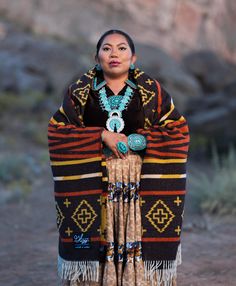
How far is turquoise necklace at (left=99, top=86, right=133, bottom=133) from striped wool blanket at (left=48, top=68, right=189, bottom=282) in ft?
0.29

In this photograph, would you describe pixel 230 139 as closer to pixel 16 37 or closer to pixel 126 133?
pixel 126 133

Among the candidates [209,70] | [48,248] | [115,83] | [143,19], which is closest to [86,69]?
[209,70]

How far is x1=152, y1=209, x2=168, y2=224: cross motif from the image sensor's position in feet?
12.3

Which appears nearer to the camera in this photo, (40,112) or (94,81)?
(94,81)

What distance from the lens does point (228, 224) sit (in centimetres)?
761

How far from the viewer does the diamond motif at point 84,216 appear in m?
3.72

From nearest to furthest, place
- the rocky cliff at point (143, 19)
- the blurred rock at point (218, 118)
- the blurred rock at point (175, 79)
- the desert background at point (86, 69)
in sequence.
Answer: the desert background at point (86, 69) → the blurred rock at point (218, 118) → the blurred rock at point (175, 79) → the rocky cliff at point (143, 19)

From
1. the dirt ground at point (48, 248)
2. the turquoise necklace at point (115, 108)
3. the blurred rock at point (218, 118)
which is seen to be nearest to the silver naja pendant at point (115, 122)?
the turquoise necklace at point (115, 108)

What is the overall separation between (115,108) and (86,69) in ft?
56.5

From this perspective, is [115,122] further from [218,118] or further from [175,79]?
[175,79]

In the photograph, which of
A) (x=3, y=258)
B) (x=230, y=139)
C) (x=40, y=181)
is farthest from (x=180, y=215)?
(x=230, y=139)

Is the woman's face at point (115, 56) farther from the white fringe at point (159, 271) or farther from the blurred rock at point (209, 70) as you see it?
the blurred rock at point (209, 70)

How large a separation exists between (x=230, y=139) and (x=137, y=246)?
362 inches

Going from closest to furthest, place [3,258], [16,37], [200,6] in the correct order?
[3,258] → [16,37] → [200,6]
